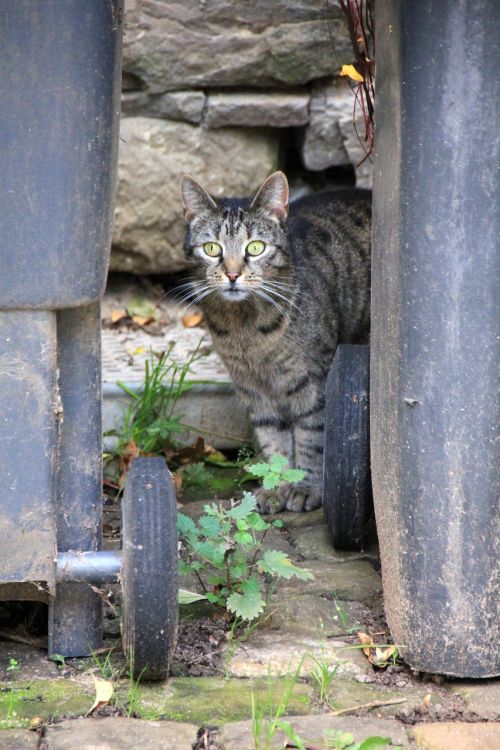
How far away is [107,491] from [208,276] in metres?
0.84

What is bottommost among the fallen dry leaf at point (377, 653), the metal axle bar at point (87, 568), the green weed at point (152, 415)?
the fallen dry leaf at point (377, 653)

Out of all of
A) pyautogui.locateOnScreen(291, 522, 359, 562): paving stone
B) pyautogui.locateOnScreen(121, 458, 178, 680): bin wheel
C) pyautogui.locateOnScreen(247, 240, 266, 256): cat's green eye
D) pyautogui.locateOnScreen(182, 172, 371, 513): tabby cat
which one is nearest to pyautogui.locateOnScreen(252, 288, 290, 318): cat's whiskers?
pyautogui.locateOnScreen(182, 172, 371, 513): tabby cat

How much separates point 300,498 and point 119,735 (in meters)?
1.62

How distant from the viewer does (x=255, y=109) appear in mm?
4562

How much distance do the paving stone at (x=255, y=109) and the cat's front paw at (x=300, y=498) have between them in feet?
5.70

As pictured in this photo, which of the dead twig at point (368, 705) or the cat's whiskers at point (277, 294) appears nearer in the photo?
the dead twig at point (368, 705)

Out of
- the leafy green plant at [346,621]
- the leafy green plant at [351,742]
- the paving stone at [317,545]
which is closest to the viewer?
the leafy green plant at [351,742]

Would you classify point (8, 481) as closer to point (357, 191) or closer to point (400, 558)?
point (400, 558)

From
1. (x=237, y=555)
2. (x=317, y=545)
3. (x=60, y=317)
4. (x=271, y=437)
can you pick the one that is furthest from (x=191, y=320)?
(x=60, y=317)

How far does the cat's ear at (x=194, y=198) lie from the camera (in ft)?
12.4

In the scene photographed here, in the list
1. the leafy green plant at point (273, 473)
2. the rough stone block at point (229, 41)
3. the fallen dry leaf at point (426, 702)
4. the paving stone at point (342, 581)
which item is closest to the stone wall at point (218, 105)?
the rough stone block at point (229, 41)

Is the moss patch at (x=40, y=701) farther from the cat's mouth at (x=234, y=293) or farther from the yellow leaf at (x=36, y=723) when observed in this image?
the cat's mouth at (x=234, y=293)

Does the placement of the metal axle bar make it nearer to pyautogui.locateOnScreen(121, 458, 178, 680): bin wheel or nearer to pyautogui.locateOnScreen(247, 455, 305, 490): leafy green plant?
pyautogui.locateOnScreen(121, 458, 178, 680): bin wheel

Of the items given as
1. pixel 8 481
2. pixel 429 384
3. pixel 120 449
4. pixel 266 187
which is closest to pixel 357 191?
pixel 266 187
